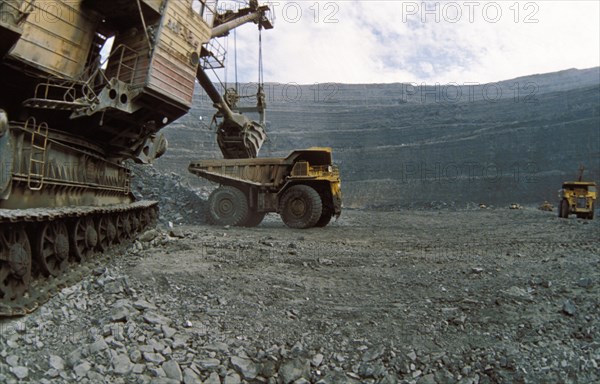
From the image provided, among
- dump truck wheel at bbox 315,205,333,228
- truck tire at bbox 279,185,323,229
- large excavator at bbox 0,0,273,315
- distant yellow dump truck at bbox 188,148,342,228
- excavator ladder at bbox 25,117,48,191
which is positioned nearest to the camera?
large excavator at bbox 0,0,273,315

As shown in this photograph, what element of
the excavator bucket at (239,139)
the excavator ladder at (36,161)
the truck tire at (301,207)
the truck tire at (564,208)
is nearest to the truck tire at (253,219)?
the truck tire at (301,207)

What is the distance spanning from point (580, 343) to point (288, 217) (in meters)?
8.59

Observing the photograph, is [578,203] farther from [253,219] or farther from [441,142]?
[441,142]

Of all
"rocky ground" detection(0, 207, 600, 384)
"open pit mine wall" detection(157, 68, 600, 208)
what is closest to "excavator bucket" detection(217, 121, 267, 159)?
"rocky ground" detection(0, 207, 600, 384)

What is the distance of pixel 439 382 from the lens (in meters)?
3.09

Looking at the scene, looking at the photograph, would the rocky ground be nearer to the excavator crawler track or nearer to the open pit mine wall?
the excavator crawler track

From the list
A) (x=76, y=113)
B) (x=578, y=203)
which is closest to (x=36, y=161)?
(x=76, y=113)

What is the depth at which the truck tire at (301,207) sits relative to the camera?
37.0 feet

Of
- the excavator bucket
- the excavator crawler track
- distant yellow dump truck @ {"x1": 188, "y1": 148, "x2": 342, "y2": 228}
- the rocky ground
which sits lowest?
the rocky ground

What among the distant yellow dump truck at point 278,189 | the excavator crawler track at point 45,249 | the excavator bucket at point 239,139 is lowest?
the excavator crawler track at point 45,249

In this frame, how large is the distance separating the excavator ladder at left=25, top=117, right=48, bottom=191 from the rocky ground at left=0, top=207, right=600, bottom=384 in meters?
1.28

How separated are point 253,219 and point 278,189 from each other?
4.28 ft

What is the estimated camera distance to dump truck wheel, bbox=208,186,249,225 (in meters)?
12.2

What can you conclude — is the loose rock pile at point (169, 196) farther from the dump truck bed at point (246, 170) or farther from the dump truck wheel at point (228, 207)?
the dump truck bed at point (246, 170)
